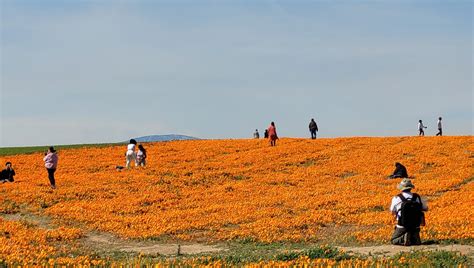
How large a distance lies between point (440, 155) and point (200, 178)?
19.7 metres

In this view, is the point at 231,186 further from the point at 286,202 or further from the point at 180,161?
the point at 180,161

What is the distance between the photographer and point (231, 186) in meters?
37.9

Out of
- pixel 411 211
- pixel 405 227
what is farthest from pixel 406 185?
Result: pixel 405 227

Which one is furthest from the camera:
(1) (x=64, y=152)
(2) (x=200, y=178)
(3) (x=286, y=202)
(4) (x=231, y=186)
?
(1) (x=64, y=152)

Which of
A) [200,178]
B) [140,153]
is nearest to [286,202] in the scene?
[200,178]

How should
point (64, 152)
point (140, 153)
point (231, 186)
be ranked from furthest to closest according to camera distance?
point (64, 152)
point (140, 153)
point (231, 186)

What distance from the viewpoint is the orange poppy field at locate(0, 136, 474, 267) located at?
75.9 ft

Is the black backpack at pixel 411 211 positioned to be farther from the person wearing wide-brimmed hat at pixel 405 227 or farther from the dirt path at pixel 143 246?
the dirt path at pixel 143 246

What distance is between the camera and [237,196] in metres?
34.8

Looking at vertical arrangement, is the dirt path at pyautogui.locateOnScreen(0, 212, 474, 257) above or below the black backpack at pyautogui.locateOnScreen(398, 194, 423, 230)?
below

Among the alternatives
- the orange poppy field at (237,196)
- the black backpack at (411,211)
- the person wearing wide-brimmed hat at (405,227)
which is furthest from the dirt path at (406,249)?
the orange poppy field at (237,196)

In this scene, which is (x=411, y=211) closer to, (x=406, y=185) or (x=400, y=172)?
(x=406, y=185)

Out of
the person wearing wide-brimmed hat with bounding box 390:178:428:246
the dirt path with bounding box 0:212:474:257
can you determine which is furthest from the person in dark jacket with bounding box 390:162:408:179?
the person wearing wide-brimmed hat with bounding box 390:178:428:246

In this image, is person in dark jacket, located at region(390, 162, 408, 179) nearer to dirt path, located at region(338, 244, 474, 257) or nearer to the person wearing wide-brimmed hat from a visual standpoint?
the person wearing wide-brimmed hat
